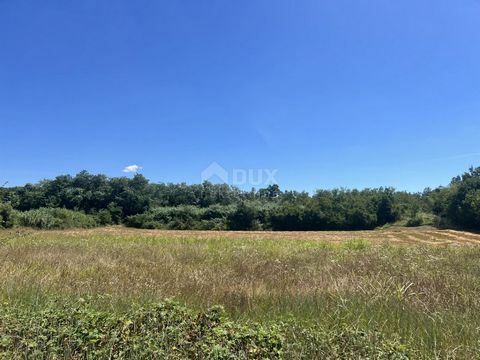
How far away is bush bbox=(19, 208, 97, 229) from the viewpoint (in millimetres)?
41278

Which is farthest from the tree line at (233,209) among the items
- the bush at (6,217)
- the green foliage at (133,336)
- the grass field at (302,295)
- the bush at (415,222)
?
the green foliage at (133,336)

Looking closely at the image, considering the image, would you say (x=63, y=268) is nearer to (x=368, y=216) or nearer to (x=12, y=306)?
(x=12, y=306)

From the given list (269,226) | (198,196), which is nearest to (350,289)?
(269,226)

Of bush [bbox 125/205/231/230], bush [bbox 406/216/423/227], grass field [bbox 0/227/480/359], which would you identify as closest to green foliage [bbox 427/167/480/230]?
bush [bbox 406/216/423/227]

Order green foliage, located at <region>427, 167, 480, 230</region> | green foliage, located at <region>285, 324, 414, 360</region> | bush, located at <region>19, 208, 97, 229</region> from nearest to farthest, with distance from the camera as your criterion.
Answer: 1. green foliage, located at <region>285, 324, 414, 360</region>
2. bush, located at <region>19, 208, 97, 229</region>
3. green foliage, located at <region>427, 167, 480, 230</region>

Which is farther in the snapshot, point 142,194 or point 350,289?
point 142,194

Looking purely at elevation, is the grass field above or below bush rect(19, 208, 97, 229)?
below

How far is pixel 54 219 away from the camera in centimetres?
4497

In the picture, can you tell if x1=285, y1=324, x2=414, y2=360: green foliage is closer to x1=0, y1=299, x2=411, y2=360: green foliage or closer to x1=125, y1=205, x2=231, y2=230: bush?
x1=0, y1=299, x2=411, y2=360: green foliage

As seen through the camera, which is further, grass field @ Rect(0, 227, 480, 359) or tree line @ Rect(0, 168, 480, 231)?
tree line @ Rect(0, 168, 480, 231)

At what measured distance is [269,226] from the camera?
2317 inches

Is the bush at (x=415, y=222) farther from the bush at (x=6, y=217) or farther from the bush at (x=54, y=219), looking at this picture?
the bush at (x=6, y=217)

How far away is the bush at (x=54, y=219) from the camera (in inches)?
1625

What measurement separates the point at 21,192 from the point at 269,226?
45.0 m
